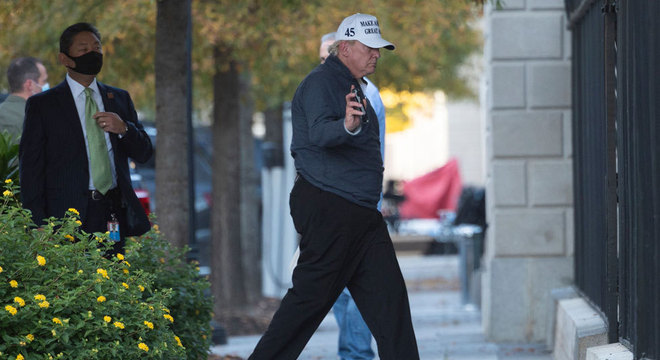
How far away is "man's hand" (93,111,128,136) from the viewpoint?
6.09 meters

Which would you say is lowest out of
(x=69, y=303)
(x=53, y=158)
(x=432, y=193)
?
(x=432, y=193)

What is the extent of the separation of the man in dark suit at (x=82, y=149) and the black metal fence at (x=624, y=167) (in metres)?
2.36

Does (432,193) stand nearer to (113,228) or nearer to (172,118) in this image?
(172,118)

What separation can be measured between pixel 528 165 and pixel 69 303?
5.21 m

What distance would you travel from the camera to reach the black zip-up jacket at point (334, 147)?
5512 mm

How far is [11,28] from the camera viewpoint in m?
11.3

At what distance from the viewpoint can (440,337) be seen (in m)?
10.2

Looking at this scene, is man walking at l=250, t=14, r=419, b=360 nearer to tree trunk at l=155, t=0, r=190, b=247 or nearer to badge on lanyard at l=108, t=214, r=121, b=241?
badge on lanyard at l=108, t=214, r=121, b=241

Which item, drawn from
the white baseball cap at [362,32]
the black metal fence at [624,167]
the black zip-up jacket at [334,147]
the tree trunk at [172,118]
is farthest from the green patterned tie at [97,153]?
the black metal fence at [624,167]

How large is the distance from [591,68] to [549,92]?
5.67ft

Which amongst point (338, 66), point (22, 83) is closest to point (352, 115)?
point (338, 66)

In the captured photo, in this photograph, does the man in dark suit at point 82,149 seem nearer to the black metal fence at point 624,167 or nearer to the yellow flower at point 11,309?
the yellow flower at point 11,309

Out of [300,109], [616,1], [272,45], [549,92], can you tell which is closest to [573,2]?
[549,92]

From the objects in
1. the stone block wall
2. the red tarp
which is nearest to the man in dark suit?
the stone block wall
